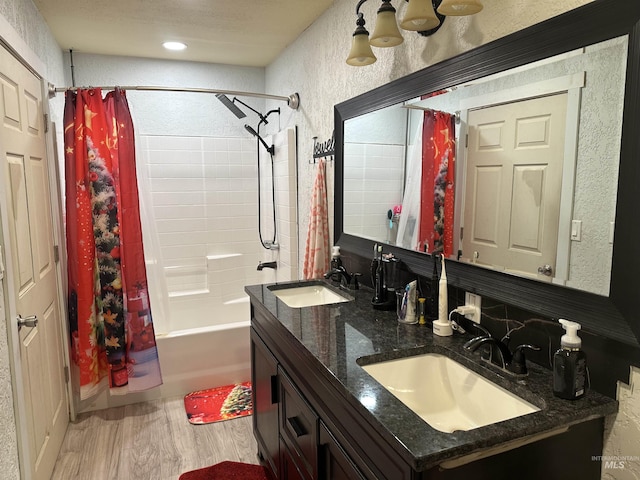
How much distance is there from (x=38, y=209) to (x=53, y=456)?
128cm

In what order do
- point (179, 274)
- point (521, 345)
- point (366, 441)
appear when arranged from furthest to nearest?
point (179, 274), point (521, 345), point (366, 441)

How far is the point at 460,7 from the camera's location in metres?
1.29

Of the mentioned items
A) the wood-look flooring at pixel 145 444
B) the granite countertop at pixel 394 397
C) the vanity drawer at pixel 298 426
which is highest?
the granite countertop at pixel 394 397

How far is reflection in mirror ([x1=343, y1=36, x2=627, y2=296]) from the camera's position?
109 centimetres

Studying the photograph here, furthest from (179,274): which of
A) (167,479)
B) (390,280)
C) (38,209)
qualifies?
(390,280)

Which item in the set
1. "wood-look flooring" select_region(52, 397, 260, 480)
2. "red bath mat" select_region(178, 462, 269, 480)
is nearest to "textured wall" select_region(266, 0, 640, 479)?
"wood-look flooring" select_region(52, 397, 260, 480)

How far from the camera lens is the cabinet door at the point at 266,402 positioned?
1.89 meters

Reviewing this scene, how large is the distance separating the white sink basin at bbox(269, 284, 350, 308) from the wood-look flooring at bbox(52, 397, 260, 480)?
89 cm

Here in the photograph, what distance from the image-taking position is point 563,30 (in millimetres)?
1147

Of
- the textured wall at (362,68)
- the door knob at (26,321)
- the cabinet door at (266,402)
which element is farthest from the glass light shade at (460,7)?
the door knob at (26,321)

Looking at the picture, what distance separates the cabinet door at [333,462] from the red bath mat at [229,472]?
1.01 metres

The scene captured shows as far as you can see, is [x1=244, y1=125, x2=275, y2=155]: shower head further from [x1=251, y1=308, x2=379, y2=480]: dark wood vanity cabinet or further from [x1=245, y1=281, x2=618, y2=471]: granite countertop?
[x1=245, y1=281, x2=618, y2=471]: granite countertop

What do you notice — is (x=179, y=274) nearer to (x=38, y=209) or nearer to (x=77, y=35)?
(x=38, y=209)

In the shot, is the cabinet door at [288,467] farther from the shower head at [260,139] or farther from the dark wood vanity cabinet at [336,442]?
the shower head at [260,139]
